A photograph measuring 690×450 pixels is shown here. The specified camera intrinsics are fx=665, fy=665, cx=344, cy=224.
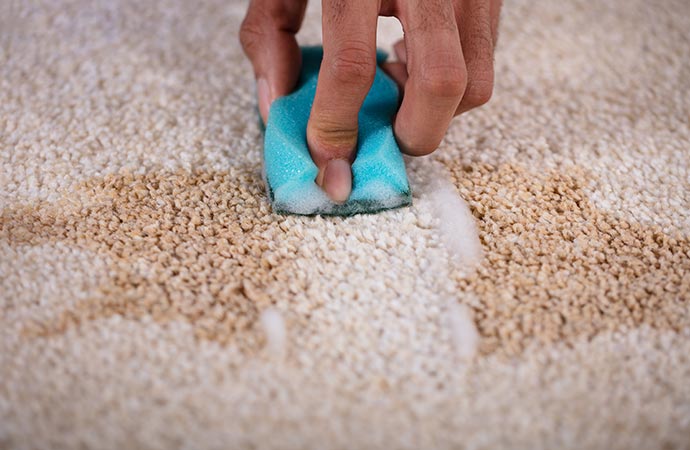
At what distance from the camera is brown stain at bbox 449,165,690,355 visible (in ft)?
2.41

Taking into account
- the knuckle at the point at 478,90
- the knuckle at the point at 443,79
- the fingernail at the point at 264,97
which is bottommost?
the fingernail at the point at 264,97

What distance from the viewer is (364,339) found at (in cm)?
71

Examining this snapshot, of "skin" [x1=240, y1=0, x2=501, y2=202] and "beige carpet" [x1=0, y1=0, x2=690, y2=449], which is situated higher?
"skin" [x1=240, y1=0, x2=501, y2=202]

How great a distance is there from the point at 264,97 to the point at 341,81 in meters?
0.24

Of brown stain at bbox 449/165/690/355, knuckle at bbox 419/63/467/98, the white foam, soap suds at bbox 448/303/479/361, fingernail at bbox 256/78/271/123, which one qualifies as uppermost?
knuckle at bbox 419/63/467/98

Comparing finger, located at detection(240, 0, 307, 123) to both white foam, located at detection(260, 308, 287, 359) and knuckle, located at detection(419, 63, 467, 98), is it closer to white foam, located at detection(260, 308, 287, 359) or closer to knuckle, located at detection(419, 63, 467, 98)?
knuckle, located at detection(419, 63, 467, 98)

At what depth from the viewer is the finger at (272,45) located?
981 mm

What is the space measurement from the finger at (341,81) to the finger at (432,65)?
0.15ft

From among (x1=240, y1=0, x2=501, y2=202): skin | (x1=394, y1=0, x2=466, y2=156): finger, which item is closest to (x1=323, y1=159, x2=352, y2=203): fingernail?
(x1=240, y1=0, x2=501, y2=202): skin

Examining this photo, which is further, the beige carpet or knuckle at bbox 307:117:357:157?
knuckle at bbox 307:117:357:157

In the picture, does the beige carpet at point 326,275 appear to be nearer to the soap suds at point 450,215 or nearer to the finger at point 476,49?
the soap suds at point 450,215

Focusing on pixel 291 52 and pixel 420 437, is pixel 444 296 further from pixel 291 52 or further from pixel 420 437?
pixel 291 52

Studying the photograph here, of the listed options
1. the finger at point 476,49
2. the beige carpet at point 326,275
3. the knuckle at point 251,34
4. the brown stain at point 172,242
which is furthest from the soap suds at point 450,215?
the knuckle at point 251,34

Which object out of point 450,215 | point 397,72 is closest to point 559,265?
point 450,215
